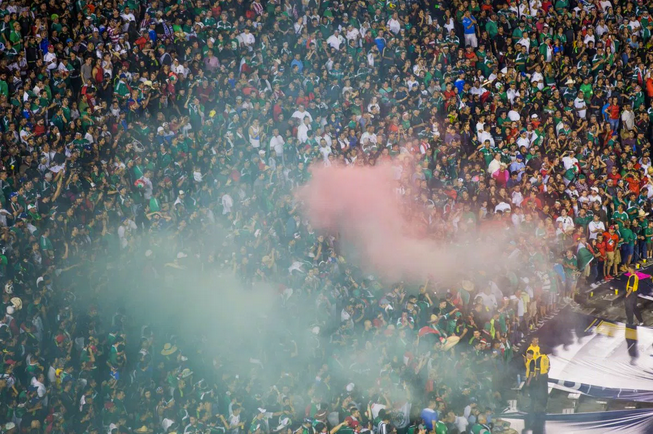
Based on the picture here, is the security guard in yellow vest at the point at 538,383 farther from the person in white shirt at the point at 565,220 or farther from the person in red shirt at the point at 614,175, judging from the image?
the person in red shirt at the point at 614,175

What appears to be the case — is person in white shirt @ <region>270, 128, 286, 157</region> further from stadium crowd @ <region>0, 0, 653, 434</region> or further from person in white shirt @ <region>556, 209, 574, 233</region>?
person in white shirt @ <region>556, 209, 574, 233</region>

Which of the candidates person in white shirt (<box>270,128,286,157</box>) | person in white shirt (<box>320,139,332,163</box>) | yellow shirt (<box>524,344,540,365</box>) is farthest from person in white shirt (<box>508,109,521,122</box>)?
yellow shirt (<box>524,344,540,365</box>)

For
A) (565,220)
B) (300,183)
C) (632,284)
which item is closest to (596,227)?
(565,220)

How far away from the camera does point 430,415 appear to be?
1413 cm

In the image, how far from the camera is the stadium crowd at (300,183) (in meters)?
14.6

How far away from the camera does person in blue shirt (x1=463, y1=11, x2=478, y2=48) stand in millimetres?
22406

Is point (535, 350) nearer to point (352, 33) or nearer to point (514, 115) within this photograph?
point (514, 115)

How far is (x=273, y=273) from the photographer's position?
16938 mm

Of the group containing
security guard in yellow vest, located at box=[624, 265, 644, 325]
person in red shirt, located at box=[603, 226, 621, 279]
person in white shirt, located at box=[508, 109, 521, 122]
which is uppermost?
person in white shirt, located at box=[508, 109, 521, 122]

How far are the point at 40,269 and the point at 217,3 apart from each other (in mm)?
8025

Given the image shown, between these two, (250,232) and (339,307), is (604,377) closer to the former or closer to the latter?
(339,307)

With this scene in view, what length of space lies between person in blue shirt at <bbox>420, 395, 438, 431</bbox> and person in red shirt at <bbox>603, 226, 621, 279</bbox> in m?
6.34

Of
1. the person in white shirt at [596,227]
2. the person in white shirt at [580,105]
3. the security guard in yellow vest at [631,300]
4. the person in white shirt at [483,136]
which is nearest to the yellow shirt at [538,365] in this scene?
the security guard in yellow vest at [631,300]

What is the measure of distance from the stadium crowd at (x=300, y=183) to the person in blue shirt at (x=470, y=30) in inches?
2.2
